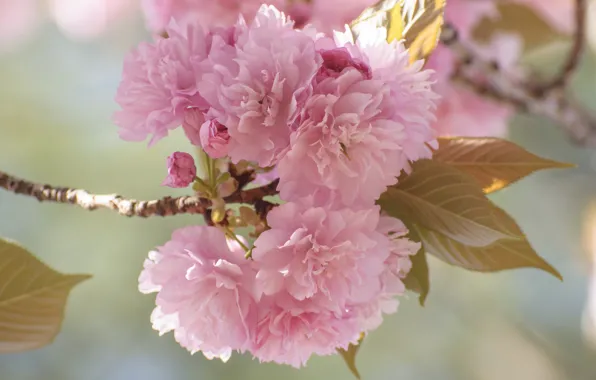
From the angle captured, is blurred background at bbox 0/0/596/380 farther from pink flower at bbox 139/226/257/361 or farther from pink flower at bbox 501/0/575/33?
pink flower at bbox 139/226/257/361

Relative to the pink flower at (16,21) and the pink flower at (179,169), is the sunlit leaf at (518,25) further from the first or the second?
the pink flower at (16,21)

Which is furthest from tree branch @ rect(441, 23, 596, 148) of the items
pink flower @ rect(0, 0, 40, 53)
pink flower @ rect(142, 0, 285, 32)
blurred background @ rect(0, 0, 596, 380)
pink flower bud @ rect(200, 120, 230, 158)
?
pink flower @ rect(0, 0, 40, 53)

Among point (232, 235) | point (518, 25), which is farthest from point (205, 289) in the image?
point (518, 25)

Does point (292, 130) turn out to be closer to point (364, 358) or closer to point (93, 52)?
point (364, 358)

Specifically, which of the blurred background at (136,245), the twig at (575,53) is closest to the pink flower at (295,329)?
the twig at (575,53)

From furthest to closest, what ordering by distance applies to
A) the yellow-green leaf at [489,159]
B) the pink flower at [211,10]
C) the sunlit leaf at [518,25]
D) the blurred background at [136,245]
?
the blurred background at [136,245] → the sunlit leaf at [518,25] → the pink flower at [211,10] → the yellow-green leaf at [489,159]

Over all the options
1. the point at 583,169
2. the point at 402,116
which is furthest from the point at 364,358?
the point at 402,116

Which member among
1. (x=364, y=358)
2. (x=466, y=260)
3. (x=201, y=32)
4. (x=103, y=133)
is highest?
(x=201, y=32)
